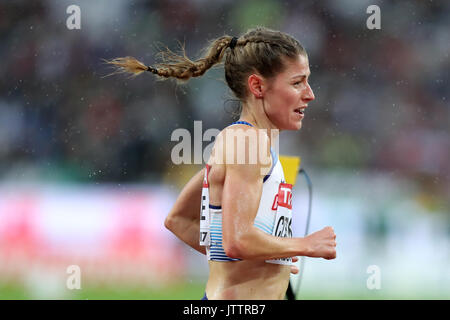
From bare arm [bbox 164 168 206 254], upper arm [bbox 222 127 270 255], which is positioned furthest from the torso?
bare arm [bbox 164 168 206 254]

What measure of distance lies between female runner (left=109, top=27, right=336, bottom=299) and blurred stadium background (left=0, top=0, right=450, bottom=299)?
10.0 ft

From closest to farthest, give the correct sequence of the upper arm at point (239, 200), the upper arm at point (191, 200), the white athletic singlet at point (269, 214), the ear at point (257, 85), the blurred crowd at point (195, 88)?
the upper arm at point (239, 200)
the white athletic singlet at point (269, 214)
the ear at point (257, 85)
the upper arm at point (191, 200)
the blurred crowd at point (195, 88)

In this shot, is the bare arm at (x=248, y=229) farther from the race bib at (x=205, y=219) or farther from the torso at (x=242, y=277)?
the race bib at (x=205, y=219)

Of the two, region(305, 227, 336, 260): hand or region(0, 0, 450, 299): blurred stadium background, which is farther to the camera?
region(0, 0, 450, 299): blurred stadium background

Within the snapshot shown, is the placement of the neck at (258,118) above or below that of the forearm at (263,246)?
above

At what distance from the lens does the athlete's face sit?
203 cm

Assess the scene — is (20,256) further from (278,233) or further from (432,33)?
(432,33)

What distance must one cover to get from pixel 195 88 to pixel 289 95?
14.5 ft

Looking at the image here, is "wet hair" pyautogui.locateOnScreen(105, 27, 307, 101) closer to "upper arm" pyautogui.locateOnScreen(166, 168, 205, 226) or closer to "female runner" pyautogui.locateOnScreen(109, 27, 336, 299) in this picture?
"female runner" pyautogui.locateOnScreen(109, 27, 336, 299)

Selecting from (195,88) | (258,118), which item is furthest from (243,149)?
(195,88)

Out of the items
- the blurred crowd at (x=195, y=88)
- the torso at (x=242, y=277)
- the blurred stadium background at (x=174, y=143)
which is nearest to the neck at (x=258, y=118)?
the torso at (x=242, y=277)

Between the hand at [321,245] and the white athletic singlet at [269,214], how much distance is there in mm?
143

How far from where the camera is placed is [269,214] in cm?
195

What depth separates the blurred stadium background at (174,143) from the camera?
512 centimetres
